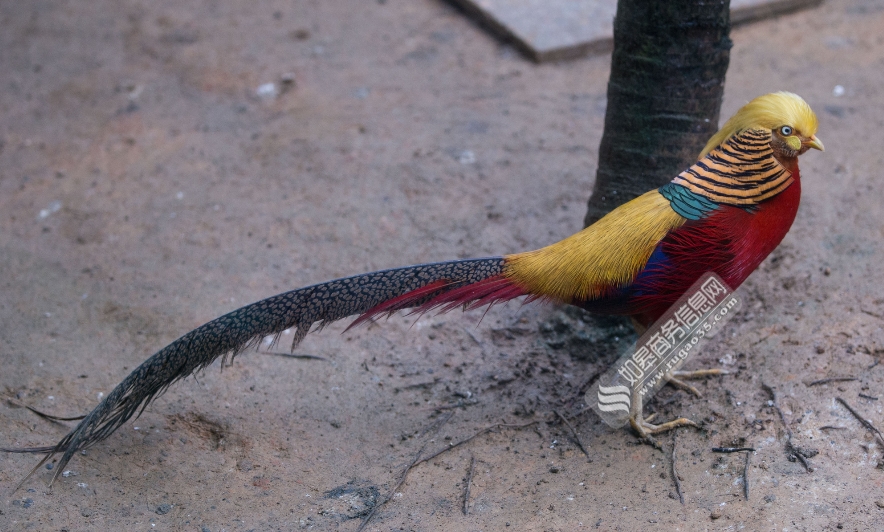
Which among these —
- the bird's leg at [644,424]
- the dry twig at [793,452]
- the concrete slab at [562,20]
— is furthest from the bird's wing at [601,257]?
the concrete slab at [562,20]

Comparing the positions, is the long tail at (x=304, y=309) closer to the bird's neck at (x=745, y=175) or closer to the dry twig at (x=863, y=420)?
the bird's neck at (x=745, y=175)

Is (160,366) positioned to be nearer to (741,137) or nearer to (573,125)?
(741,137)

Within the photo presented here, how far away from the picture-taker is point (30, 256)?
3924 mm

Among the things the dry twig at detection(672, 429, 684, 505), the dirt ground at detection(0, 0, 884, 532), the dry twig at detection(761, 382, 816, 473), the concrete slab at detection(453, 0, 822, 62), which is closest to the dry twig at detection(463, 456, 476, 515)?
the dirt ground at detection(0, 0, 884, 532)

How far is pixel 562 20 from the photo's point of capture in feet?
18.7

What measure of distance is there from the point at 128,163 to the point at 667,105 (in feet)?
10.6

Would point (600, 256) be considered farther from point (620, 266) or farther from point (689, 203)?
point (689, 203)

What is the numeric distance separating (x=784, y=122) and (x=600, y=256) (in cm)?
74

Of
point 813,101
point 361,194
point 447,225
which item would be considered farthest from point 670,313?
point 813,101

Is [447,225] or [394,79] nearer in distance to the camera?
[447,225]

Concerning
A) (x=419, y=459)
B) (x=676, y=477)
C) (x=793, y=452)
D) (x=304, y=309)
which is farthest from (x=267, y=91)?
(x=793, y=452)

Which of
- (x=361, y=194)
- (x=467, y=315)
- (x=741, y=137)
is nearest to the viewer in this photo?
(x=741, y=137)

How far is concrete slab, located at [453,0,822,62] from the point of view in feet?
17.9

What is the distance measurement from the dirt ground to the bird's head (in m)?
0.88
